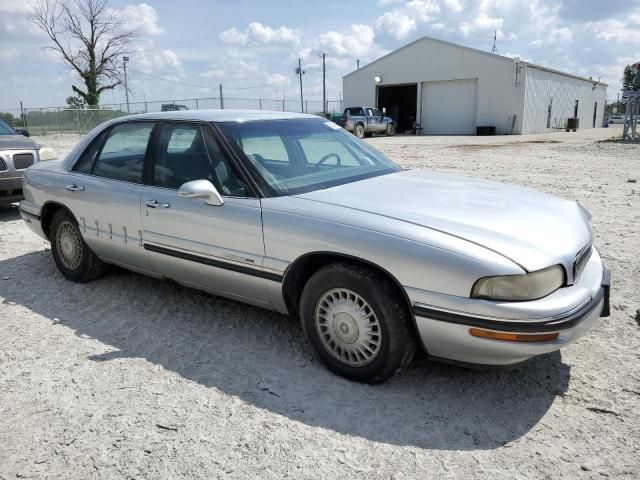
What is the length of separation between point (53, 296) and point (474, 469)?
3.76 meters

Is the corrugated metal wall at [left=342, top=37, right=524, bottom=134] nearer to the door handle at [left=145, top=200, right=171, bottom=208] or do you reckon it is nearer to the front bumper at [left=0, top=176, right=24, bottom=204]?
the front bumper at [left=0, top=176, right=24, bottom=204]

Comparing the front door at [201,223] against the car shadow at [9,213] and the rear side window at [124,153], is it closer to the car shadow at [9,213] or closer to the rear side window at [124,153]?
the rear side window at [124,153]

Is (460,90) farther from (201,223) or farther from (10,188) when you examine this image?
(201,223)

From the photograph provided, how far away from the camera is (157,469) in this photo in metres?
2.45

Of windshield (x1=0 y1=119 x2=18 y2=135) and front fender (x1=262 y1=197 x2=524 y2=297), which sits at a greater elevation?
windshield (x1=0 y1=119 x2=18 y2=135)

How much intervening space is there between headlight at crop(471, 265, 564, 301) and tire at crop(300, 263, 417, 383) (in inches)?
18.0

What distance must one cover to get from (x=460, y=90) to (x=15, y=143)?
100 feet

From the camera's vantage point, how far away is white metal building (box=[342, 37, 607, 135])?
32219mm

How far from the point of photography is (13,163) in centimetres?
773

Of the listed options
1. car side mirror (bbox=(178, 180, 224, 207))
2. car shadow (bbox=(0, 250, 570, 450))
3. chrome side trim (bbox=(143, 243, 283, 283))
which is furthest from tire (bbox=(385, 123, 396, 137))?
car side mirror (bbox=(178, 180, 224, 207))

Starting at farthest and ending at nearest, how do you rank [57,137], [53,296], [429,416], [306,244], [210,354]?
[57,137] → [53,296] → [210,354] → [306,244] → [429,416]

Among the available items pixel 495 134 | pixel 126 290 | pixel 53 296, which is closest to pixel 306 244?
pixel 126 290

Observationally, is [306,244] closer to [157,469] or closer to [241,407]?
[241,407]

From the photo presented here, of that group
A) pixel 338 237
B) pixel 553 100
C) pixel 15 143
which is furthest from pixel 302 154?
pixel 553 100
